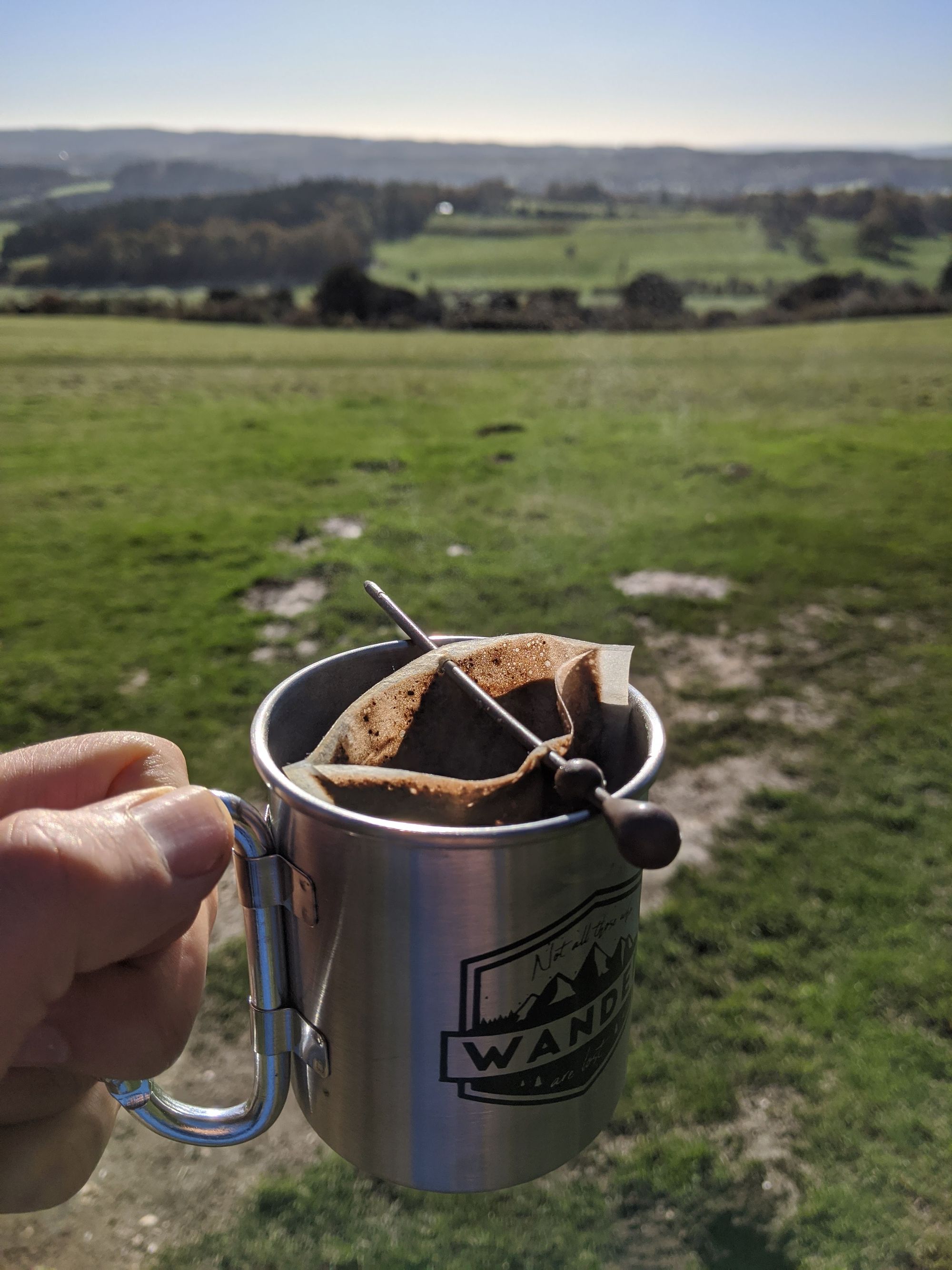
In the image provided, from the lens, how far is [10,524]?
548cm

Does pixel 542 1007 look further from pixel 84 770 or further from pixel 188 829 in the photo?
pixel 84 770

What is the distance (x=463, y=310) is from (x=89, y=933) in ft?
32.3

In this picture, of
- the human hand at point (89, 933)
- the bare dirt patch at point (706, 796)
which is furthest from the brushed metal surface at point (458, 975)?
the bare dirt patch at point (706, 796)

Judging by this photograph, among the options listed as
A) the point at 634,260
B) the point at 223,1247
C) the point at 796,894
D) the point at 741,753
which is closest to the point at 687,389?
the point at 634,260

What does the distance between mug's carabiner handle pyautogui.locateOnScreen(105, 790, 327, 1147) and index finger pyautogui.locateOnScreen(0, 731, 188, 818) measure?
0.17 metres

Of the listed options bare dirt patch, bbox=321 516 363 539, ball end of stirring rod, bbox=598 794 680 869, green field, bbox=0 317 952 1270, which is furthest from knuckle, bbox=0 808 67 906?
bare dirt patch, bbox=321 516 363 539

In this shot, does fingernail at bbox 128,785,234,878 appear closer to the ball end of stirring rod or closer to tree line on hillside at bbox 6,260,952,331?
the ball end of stirring rod

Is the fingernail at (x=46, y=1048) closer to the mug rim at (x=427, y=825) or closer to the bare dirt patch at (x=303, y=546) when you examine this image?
the mug rim at (x=427, y=825)

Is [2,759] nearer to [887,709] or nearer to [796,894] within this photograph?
[796,894]

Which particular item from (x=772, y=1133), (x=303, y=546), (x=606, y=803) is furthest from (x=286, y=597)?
(x=606, y=803)

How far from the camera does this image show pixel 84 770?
0.99 meters

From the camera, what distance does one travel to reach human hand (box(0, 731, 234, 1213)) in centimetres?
77

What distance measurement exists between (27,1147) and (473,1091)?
1.74 ft

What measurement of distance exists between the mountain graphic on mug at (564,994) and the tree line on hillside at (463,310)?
31.4 ft
